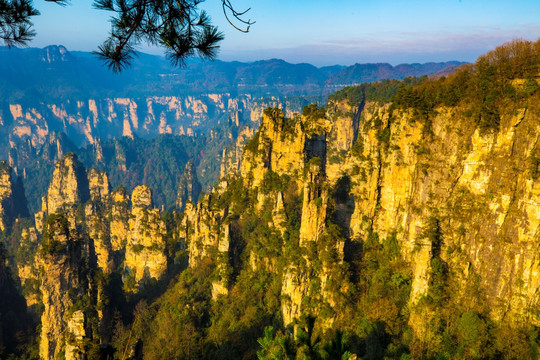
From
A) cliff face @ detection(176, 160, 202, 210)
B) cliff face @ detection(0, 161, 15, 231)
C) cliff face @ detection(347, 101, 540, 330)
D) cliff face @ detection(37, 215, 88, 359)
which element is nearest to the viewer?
cliff face @ detection(347, 101, 540, 330)

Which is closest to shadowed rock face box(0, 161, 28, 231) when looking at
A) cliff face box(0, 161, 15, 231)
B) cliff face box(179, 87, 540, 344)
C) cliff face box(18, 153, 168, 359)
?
cliff face box(0, 161, 15, 231)

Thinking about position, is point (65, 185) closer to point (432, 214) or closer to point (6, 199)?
point (6, 199)

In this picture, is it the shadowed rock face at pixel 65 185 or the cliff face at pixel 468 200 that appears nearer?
the cliff face at pixel 468 200

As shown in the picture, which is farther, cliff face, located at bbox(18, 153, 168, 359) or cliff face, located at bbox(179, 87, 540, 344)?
cliff face, located at bbox(18, 153, 168, 359)

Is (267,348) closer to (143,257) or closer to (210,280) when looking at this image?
(210,280)

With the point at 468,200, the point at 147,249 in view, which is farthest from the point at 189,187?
the point at 468,200

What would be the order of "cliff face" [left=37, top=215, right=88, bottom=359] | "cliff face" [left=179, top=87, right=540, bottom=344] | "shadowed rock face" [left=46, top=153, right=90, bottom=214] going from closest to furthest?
"cliff face" [left=179, top=87, right=540, bottom=344] < "cliff face" [left=37, top=215, right=88, bottom=359] < "shadowed rock face" [left=46, top=153, right=90, bottom=214]

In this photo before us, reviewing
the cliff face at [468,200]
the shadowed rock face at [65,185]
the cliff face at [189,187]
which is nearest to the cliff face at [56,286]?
the cliff face at [468,200]

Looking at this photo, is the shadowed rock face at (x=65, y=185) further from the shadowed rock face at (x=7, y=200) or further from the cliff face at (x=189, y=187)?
the cliff face at (x=189, y=187)

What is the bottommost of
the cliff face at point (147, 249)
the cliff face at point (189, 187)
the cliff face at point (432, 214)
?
the cliff face at point (189, 187)

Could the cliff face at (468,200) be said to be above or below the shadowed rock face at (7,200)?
above

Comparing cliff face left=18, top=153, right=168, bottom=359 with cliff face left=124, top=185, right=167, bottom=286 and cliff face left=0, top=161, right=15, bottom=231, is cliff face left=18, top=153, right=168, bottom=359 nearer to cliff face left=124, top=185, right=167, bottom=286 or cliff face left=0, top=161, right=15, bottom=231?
cliff face left=124, top=185, right=167, bottom=286

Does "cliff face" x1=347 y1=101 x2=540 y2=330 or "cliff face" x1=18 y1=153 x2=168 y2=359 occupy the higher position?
"cliff face" x1=347 y1=101 x2=540 y2=330
